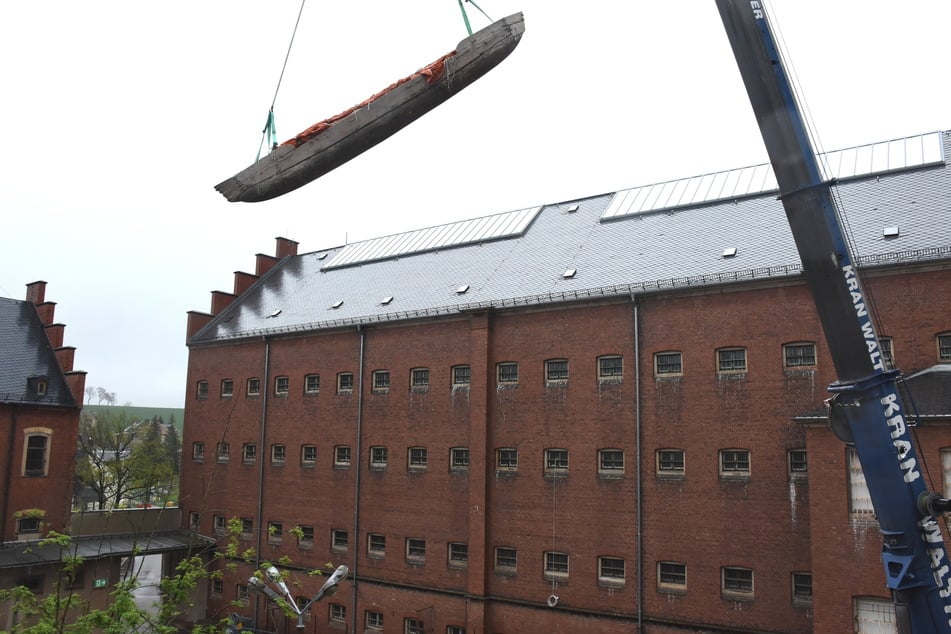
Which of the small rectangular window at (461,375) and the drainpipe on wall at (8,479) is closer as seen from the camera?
the small rectangular window at (461,375)

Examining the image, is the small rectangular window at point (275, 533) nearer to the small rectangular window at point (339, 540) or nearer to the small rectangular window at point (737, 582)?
the small rectangular window at point (339, 540)

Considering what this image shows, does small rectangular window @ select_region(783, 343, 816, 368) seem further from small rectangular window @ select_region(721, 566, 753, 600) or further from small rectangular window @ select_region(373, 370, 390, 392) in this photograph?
small rectangular window @ select_region(373, 370, 390, 392)

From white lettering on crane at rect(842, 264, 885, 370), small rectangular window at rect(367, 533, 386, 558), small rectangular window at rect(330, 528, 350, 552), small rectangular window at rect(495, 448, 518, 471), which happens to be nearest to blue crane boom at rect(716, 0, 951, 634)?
white lettering on crane at rect(842, 264, 885, 370)

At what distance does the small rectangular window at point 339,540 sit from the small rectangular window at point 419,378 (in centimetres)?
622

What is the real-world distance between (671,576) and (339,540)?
1290cm

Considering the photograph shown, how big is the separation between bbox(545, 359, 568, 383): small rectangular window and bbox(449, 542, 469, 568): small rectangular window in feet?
20.0

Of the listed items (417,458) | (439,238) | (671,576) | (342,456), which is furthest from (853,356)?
(439,238)

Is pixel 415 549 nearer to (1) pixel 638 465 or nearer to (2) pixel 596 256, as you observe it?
(1) pixel 638 465

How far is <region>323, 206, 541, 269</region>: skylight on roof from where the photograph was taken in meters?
30.8

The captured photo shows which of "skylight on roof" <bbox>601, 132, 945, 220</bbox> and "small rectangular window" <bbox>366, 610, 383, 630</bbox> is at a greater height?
"skylight on roof" <bbox>601, 132, 945, 220</bbox>

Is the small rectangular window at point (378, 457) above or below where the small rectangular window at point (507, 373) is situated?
below

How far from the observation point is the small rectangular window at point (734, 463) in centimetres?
1973

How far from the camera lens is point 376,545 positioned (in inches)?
1053

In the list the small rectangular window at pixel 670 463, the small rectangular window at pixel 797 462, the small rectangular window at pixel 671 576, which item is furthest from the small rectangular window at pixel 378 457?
the small rectangular window at pixel 797 462
